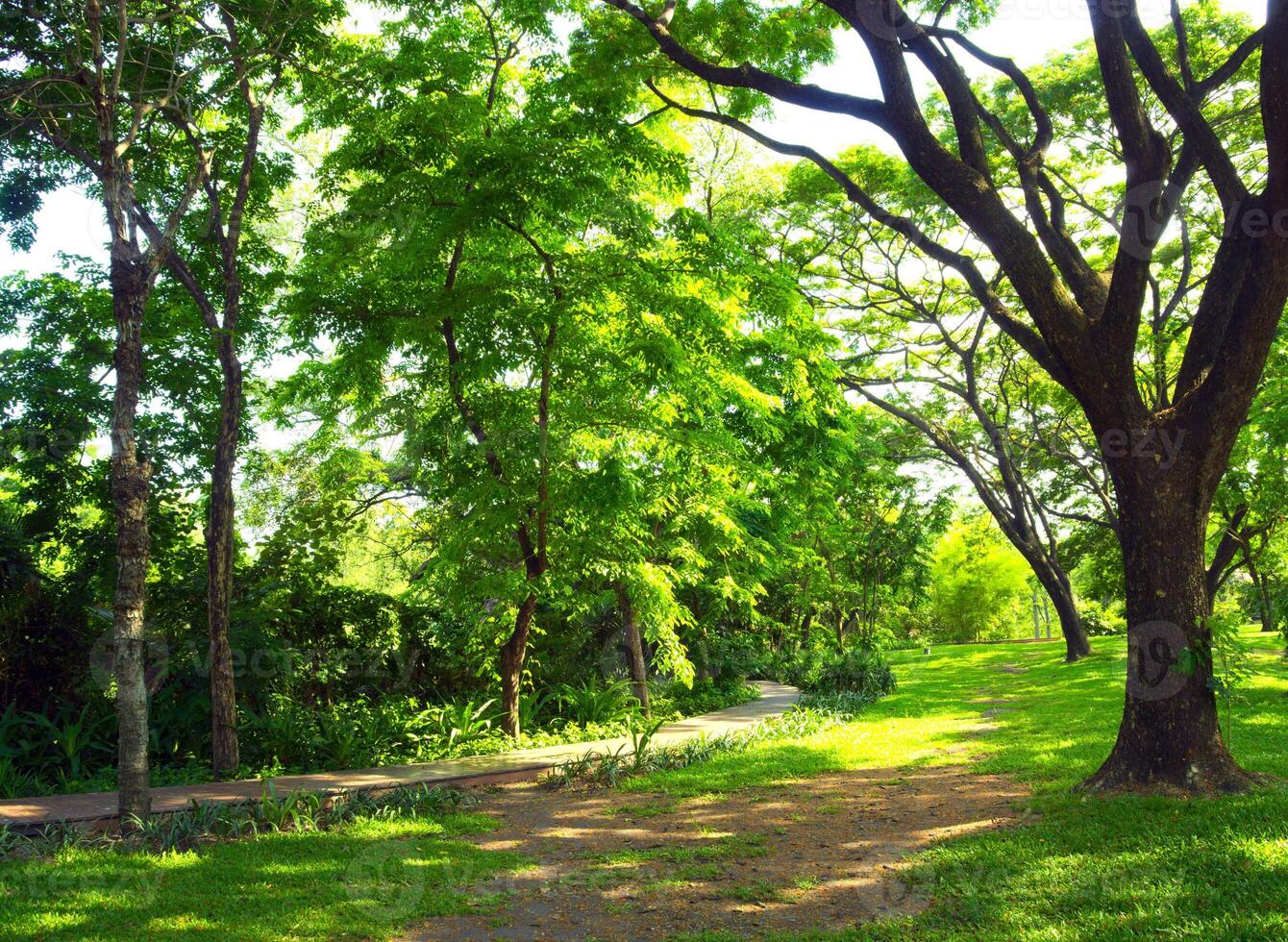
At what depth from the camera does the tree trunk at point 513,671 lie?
1044 cm

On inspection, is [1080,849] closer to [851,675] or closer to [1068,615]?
[851,675]

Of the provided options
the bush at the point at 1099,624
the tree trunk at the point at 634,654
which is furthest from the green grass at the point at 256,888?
the bush at the point at 1099,624

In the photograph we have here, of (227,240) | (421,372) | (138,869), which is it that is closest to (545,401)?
(421,372)

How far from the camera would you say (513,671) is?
34.6 feet

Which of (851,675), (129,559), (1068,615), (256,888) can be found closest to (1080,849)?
(256,888)

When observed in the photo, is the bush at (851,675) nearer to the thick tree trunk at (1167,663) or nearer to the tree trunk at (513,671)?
the tree trunk at (513,671)

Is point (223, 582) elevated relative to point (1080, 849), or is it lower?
elevated

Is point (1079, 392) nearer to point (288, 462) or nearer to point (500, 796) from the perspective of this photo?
point (500, 796)

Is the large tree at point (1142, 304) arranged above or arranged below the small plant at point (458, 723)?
above

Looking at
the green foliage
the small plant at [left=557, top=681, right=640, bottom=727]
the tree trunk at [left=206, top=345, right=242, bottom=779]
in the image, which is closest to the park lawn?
the small plant at [left=557, top=681, right=640, bottom=727]

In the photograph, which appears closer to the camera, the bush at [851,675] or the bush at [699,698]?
the bush at [699,698]

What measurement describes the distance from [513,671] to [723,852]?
4.94m

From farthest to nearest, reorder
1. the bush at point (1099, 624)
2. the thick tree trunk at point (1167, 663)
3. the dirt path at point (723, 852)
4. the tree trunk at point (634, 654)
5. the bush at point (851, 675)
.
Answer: the bush at point (1099, 624) < the bush at point (851, 675) < the tree trunk at point (634, 654) < the thick tree trunk at point (1167, 663) < the dirt path at point (723, 852)

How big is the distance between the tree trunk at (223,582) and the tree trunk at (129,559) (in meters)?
2.35
